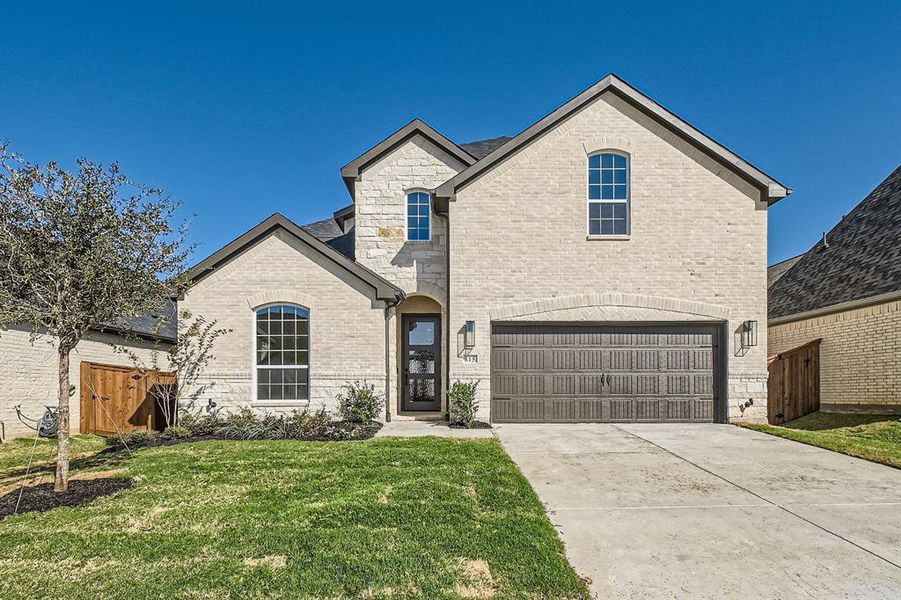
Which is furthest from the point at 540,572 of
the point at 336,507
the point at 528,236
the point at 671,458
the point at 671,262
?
the point at 671,262

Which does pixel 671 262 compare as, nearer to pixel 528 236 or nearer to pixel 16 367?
pixel 528 236

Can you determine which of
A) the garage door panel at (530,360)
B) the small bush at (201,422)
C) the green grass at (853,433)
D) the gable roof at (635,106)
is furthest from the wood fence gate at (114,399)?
the green grass at (853,433)

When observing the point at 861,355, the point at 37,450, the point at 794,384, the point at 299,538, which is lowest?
the point at 37,450

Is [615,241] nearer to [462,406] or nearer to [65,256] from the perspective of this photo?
[462,406]

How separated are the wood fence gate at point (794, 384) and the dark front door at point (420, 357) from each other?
8.68 meters

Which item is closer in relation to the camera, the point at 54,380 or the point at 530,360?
the point at 54,380

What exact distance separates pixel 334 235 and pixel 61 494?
11.8 m

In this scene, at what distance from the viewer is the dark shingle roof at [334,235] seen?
14.9 meters

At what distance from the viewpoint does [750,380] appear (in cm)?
1124

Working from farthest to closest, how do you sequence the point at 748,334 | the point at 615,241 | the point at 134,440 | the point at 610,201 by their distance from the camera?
the point at 610,201 → the point at 615,241 → the point at 748,334 → the point at 134,440

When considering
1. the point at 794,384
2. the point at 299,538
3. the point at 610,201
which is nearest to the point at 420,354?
the point at 610,201

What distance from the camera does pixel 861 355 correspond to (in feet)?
37.6

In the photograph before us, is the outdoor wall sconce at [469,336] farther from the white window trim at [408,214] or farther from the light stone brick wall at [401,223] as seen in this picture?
the white window trim at [408,214]

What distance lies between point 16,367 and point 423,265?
9163mm
